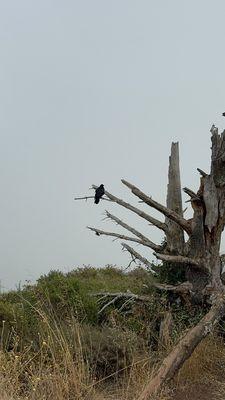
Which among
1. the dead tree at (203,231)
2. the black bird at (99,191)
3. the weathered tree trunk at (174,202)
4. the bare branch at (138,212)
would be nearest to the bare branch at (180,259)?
the dead tree at (203,231)

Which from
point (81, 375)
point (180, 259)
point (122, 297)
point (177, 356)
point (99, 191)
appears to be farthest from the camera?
point (122, 297)

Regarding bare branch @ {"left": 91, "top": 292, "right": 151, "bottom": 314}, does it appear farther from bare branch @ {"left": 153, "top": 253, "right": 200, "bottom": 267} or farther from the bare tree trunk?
the bare tree trunk

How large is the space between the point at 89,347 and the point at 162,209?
261 centimetres

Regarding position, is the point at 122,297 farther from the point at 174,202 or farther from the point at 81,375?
the point at 81,375

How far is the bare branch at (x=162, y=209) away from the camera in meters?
9.05

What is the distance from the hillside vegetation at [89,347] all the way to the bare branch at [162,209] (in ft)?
4.14

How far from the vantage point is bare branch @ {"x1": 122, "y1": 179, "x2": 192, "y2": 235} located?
9047mm

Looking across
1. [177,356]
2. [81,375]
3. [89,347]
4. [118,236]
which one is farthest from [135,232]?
[81,375]

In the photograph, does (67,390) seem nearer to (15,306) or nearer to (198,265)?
(15,306)

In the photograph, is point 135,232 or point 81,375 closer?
point 81,375

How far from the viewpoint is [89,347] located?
768 centimetres

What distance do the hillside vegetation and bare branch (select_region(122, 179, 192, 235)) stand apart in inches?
49.7

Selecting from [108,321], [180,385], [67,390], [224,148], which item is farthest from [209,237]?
[67,390]

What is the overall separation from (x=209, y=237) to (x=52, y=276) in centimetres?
379
